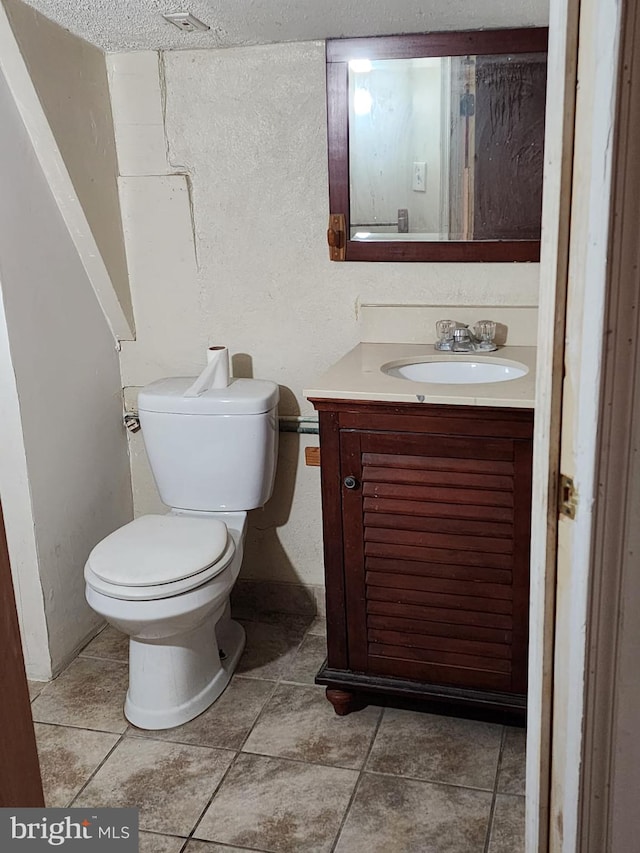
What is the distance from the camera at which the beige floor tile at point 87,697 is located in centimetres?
216

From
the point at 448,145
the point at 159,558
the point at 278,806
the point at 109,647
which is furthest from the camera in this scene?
the point at 109,647

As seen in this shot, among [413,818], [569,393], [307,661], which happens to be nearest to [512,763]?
[413,818]

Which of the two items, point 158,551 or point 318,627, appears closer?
point 158,551

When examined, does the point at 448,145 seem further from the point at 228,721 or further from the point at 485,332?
the point at 228,721

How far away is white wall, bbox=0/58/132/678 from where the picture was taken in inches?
83.3

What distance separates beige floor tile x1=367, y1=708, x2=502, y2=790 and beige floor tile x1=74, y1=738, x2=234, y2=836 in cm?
39

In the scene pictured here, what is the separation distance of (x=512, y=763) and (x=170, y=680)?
86 centimetres

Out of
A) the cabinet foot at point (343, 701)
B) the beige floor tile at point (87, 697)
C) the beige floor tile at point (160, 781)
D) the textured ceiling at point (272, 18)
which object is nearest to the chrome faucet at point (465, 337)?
the textured ceiling at point (272, 18)

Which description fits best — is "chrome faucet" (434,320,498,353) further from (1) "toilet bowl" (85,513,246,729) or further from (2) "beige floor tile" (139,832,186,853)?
(2) "beige floor tile" (139,832,186,853)

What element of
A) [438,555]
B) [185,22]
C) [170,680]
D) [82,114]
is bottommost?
[170,680]

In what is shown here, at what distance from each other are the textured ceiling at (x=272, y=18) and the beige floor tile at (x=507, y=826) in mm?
1784

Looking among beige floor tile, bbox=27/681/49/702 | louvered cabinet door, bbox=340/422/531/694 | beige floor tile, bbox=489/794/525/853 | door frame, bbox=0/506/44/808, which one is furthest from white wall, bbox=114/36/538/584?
door frame, bbox=0/506/44/808

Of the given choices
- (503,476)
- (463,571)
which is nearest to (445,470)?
A: (503,476)

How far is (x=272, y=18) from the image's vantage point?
202 centimetres
